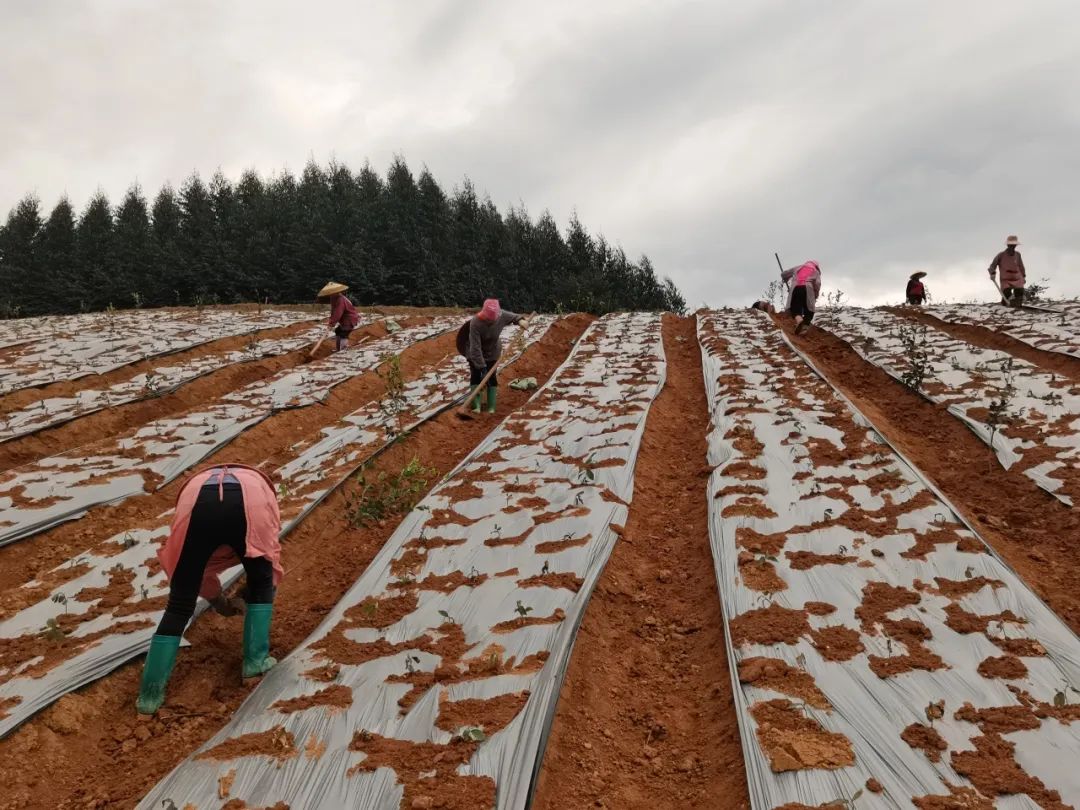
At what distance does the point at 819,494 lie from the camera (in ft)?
12.2

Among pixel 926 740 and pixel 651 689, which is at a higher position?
pixel 926 740

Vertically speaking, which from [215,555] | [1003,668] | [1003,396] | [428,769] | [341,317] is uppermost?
[341,317]

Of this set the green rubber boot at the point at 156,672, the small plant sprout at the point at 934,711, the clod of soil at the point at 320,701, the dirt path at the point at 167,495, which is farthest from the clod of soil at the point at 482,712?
the dirt path at the point at 167,495

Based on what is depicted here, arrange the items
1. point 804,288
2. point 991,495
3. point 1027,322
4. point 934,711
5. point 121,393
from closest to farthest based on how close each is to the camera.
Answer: point 934,711 → point 991,495 → point 121,393 → point 1027,322 → point 804,288

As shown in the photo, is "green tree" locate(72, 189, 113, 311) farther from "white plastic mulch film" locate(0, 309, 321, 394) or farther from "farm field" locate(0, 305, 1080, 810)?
"farm field" locate(0, 305, 1080, 810)

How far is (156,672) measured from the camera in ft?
7.99

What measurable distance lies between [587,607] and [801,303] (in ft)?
25.9

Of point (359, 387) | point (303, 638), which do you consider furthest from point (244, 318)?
→ point (303, 638)

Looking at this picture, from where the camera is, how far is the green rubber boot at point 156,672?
243 cm

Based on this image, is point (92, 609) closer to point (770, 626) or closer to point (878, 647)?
point (770, 626)

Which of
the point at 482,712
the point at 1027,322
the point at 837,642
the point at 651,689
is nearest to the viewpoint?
the point at 482,712

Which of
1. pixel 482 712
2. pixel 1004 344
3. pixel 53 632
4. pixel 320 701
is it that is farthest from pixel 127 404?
pixel 1004 344

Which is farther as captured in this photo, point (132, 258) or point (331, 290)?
point (132, 258)

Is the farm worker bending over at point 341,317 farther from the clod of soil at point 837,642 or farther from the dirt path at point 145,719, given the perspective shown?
the clod of soil at point 837,642
